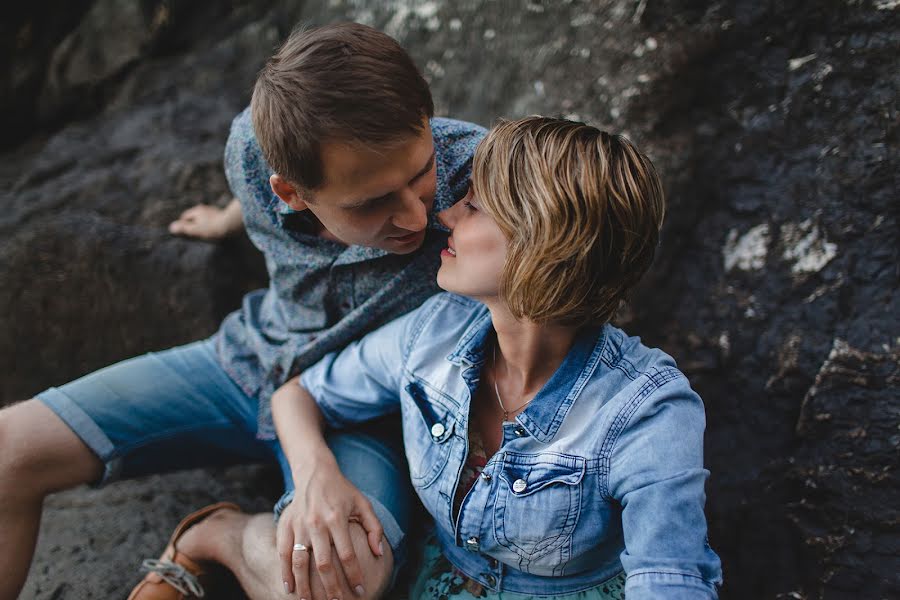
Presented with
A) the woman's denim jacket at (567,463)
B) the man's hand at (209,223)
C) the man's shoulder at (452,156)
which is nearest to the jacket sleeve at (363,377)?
the woman's denim jacket at (567,463)

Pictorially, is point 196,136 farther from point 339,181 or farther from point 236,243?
point 339,181

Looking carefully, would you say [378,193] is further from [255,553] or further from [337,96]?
[255,553]

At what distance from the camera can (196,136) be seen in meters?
3.28

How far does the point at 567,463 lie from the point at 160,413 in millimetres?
1258

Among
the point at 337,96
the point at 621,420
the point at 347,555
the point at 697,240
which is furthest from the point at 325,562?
the point at 697,240

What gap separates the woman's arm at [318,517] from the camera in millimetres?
1686

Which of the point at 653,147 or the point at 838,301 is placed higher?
the point at 653,147

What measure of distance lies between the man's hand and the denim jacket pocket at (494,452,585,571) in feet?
5.28

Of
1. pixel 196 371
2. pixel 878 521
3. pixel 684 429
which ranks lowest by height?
pixel 878 521

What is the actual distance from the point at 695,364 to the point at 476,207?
105 cm

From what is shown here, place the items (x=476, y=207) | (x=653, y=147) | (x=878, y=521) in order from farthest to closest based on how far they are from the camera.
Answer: (x=653, y=147) → (x=878, y=521) → (x=476, y=207)

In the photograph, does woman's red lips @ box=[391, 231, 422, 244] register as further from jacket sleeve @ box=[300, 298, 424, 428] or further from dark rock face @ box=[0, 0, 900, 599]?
dark rock face @ box=[0, 0, 900, 599]

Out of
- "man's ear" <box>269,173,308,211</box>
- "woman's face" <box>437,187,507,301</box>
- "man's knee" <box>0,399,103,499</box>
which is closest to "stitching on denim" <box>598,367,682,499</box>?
"woman's face" <box>437,187,507,301</box>

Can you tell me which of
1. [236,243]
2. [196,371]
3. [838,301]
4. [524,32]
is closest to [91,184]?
[236,243]
